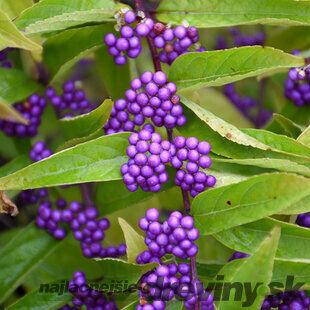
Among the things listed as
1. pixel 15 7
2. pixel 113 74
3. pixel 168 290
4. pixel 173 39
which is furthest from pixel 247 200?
pixel 15 7

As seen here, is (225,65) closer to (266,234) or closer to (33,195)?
(266,234)

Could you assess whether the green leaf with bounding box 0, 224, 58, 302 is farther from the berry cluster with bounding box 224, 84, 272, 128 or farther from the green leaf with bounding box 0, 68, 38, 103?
the berry cluster with bounding box 224, 84, 272, 128

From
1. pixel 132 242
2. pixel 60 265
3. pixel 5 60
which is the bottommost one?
pixel 60 265

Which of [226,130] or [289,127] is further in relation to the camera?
[289,127]

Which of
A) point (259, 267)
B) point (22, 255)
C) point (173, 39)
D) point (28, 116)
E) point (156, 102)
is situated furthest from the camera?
point (28, 116)

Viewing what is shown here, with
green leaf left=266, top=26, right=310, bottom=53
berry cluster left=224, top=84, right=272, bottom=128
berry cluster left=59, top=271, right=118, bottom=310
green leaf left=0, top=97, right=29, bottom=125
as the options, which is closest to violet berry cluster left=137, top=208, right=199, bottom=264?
berry cluster left=59, top=271, right=118, bottom=310

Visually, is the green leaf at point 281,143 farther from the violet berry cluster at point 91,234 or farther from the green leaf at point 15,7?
the green leaf at point 15,7
